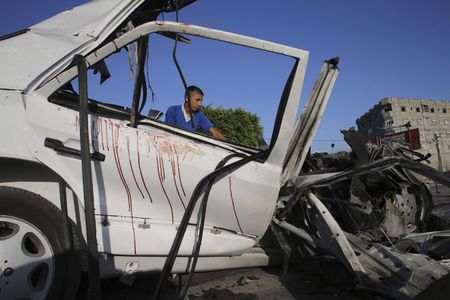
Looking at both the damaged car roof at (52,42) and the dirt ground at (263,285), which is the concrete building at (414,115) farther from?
the damaged car roof at (52,42)

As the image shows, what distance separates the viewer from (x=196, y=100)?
4.28m

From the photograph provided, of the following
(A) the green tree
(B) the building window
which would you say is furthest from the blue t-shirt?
(B) the building window

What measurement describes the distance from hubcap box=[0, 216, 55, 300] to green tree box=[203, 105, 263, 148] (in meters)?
12.5

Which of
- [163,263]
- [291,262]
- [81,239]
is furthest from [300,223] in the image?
[81,239]

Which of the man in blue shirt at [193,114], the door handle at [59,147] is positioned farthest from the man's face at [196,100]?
the door handle at [59,147]

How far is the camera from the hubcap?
2.10m

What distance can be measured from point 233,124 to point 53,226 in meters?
14.1

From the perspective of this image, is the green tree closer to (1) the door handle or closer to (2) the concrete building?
(1) the door handle

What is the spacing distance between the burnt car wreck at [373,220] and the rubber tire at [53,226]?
1665 mm

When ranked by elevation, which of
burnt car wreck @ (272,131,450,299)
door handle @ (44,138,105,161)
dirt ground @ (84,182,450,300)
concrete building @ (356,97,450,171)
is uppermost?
concrete building @ (356,97,450,171)

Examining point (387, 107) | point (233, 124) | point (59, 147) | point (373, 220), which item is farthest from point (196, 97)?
point (387, 107)

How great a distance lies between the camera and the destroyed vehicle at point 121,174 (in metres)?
2.15

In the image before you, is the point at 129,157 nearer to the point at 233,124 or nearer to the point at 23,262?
the point at 23,262

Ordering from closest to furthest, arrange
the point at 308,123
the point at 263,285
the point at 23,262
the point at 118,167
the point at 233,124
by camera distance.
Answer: the point at 23,262 < the point at 118,167 < the point at 308,123 < the point at 263,285 < the point at 233,124
